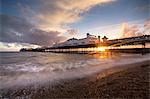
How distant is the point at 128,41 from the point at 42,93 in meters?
60.3

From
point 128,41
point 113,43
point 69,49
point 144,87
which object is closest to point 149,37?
point 128,41

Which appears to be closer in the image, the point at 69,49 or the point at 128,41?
the point at 128,41

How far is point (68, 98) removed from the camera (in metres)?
4.83

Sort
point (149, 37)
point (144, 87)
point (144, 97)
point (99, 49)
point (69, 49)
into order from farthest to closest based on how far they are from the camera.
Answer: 1. point (69, 49)
2. point (99, 49)
3. point (149, 37)
4. point (144, 87)
5. point (144, 97)

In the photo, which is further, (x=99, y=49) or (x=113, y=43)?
(x=99, y=49)

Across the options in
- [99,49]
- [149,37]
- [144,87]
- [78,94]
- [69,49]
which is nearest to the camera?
[78,94]

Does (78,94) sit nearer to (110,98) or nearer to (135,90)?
(110,98)

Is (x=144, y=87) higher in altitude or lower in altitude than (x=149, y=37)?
lower

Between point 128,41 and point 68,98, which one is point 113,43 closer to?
point 128,41

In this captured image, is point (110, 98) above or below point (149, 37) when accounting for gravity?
below

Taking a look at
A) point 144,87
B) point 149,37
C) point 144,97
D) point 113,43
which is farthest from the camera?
point 113,43

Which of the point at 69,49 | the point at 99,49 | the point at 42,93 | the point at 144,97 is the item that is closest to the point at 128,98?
the point at 144,97

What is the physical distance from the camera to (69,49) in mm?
91812

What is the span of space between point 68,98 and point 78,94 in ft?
1.52
